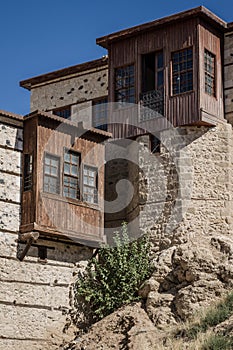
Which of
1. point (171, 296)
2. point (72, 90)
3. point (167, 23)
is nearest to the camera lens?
point (171, 296)

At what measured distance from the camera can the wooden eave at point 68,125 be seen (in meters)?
25.3

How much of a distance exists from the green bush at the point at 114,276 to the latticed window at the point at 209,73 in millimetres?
5580

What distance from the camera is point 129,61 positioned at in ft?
94.2

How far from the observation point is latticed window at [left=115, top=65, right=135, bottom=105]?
2861cm

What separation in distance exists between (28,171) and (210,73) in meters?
7.34

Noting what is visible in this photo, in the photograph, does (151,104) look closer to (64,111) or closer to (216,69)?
(216,69)

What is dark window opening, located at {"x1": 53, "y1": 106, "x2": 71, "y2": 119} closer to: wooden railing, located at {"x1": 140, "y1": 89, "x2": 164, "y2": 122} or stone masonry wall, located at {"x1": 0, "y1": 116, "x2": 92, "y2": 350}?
wooden railing, located at {"x1": 140, "y1": 89, "x2": 164, "y2": 122}

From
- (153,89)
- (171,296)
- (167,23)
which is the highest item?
(167,23)

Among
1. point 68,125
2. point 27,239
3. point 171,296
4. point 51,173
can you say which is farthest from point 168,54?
point 171,296

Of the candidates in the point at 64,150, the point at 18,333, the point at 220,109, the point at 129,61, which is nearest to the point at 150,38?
the point at 129,61

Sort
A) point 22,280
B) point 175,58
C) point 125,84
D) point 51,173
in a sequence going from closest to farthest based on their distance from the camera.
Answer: point 22,280 → point 51,173 → point 175,58 → point 125,84

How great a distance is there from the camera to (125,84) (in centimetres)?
2884

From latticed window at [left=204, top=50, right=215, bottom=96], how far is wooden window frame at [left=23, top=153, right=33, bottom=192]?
6616 millimetres

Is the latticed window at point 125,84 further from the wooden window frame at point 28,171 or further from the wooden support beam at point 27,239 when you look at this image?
the wooden support beam at point 27,239
